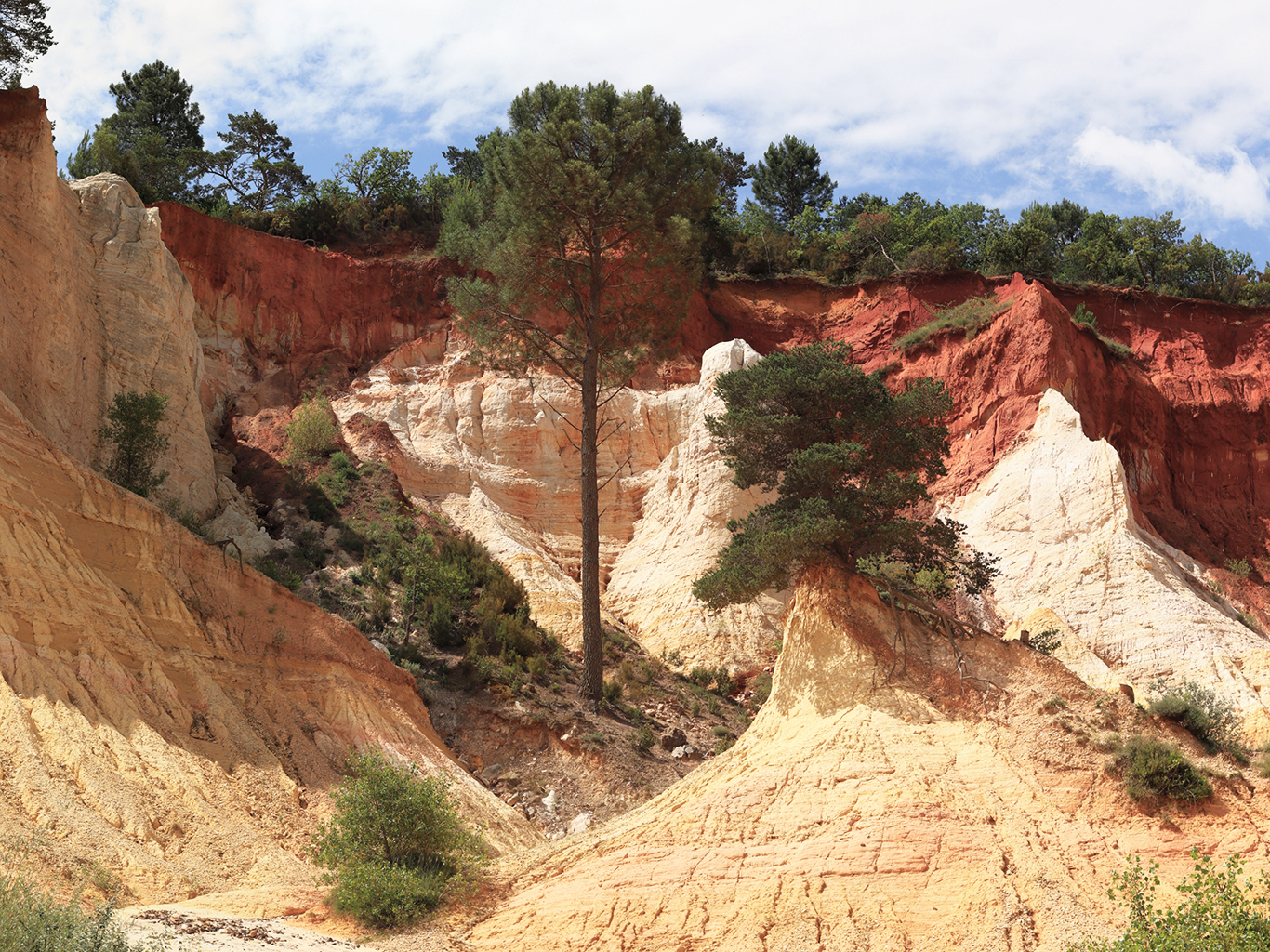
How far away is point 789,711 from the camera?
17.1m

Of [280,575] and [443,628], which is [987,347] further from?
[280,575]

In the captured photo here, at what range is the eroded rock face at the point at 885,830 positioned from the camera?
501 inches

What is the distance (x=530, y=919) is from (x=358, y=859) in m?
2.28

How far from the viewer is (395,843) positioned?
14.1 m

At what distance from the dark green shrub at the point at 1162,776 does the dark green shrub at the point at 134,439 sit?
1818 centimetres

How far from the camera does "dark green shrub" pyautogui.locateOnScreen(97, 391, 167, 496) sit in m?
21.9

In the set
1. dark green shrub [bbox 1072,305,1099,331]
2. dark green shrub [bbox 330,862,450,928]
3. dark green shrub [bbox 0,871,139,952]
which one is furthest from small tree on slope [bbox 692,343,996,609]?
dark green shrub [bbox 1072,305,1099,331]

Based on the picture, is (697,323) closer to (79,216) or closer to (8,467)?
(79,216)

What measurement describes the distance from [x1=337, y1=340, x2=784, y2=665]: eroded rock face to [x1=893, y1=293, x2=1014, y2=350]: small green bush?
7.96 m

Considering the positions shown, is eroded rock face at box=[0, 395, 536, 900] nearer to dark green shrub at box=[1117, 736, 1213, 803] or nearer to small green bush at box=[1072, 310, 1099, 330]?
dark green shrub at box=[1117, 736, 1213, 803]

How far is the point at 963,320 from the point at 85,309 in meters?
28.7

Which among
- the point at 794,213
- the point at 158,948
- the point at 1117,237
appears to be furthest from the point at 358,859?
the point at 794,213

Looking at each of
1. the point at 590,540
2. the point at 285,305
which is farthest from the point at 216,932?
the point at 285,305

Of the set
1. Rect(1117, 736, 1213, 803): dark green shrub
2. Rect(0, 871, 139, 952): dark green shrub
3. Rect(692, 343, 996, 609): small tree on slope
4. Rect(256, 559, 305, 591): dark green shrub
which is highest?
Rect(692, 343, 996, 609): small tree on slope
